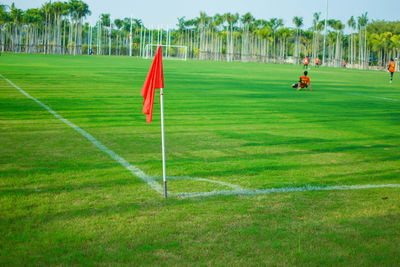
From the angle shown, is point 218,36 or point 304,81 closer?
point 304,81

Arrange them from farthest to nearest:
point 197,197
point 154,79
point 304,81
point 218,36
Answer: point 218,36 → point 304,81 → point 154,79 → point 197,197

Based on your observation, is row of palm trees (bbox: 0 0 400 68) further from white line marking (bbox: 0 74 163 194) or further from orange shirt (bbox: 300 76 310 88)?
white line marking (bbox: 0 74 163 194)

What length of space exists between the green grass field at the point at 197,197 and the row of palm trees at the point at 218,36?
95.0 meters

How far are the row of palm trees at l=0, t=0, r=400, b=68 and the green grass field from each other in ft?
312

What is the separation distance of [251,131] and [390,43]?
102 m

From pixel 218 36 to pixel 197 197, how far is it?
437ft

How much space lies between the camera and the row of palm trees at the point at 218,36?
364 feet

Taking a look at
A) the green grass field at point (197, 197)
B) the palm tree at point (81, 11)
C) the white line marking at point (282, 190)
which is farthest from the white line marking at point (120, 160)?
the palm tree at point (81, 11)

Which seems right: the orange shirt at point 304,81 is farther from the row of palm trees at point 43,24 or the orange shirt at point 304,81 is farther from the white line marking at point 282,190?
the row of palm trees at point 43,24

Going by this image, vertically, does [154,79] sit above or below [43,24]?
below

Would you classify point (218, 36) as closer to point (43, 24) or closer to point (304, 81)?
point (43, 24)

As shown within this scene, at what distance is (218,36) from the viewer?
443 ft

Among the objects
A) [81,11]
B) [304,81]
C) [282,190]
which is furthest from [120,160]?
[81,11]

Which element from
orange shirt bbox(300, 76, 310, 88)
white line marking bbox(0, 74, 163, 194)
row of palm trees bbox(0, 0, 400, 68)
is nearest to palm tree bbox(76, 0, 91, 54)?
row of palm trees bbox(0, 0, 400, 68)
